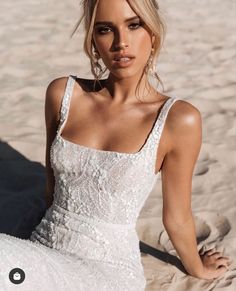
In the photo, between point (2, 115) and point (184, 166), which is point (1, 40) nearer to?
point (2, 115)

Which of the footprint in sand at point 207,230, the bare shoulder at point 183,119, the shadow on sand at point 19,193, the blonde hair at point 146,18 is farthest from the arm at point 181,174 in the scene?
the shadow on sand at point 19,193

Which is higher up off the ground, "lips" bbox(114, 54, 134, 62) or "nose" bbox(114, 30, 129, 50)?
"nose" bbox(114, 30, 129, 50)

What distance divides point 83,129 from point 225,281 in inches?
39.9

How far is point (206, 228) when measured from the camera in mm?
3014

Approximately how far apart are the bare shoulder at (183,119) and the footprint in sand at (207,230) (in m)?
0.95

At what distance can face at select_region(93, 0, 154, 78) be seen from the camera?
2004mm

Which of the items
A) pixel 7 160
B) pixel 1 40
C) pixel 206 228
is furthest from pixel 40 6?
pixel 206 228

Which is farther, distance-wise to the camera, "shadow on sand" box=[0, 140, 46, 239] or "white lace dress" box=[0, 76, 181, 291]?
"shadow on sand" box=[0, 140, 46, 239]

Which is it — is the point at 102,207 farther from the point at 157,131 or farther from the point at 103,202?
the point at 157,131

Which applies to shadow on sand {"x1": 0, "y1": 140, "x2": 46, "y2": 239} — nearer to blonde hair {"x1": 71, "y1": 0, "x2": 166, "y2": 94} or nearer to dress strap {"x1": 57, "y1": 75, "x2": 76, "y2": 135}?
dress strap {"x1": 57, "y1": 75, "x2": 76, "y2": 135}

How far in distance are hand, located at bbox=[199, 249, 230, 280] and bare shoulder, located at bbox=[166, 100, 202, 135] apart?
32.5 inches

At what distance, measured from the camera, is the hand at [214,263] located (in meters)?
2.59

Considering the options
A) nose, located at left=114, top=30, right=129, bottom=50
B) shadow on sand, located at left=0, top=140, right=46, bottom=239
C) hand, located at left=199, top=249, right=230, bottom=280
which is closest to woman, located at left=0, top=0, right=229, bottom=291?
nose, located at left=114, top=30, right=129, bottom=50

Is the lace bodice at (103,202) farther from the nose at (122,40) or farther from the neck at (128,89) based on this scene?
the nose at (122,40)
